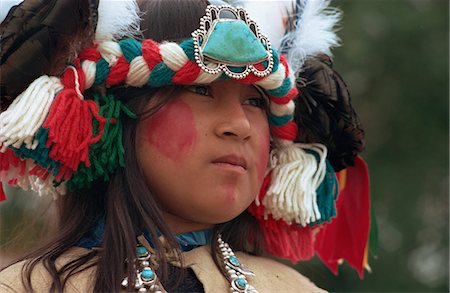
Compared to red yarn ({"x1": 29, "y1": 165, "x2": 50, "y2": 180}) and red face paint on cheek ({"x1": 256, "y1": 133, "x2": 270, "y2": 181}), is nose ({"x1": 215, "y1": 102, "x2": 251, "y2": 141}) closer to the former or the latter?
red face paint on cheek ({"x1": 256, "y1": 133, "x2": 270, "y2": 181})

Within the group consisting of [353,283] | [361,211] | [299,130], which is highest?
[299,130]

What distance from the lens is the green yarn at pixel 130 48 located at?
2.12 metres

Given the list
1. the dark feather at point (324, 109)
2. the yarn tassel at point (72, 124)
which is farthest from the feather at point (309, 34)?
the yarn tassel at point (72, 124)

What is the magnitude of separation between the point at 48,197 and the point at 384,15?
131 inches

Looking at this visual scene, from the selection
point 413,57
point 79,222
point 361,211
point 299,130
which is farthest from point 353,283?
point 79,222

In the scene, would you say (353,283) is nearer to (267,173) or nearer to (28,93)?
(267,173)

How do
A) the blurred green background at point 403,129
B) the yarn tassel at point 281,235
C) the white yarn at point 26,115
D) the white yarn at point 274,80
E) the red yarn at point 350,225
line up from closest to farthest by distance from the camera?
the white yarn at point 26,115 < the white yarn at point 274,80 < the yarn tassel at point 281,235 < the red yarn at point 350,225 < the blurred green background at point 403,129

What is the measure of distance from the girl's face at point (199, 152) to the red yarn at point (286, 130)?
0.24m

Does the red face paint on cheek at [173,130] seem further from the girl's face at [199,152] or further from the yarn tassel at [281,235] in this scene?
the yarn tassel at [281,235]

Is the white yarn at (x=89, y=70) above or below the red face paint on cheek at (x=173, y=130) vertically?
above

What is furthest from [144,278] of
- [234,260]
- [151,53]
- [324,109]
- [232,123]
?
[324,109]

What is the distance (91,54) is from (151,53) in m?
0.15

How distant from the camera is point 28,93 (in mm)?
2037

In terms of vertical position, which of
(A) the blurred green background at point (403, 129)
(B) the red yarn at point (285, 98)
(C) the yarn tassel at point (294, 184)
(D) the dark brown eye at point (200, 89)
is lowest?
(A) the blurred green background at point (403, 129)
